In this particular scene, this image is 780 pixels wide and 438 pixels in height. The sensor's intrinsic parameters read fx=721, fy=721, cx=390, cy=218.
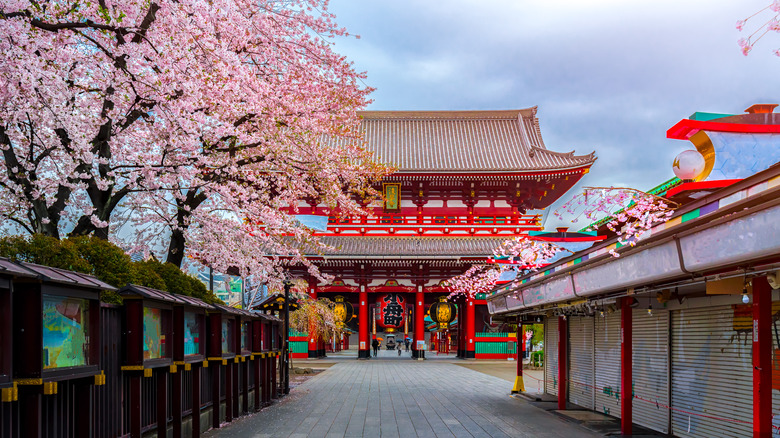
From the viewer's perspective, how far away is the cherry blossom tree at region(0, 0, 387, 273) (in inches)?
398

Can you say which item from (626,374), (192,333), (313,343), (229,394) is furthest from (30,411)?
(313,343)

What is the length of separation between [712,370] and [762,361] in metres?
2.83

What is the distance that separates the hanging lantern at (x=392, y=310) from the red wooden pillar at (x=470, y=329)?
319 centimetres

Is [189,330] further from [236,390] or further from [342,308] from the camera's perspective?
[342,308]

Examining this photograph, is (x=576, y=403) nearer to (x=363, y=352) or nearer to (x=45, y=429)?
(x=45, y=429)

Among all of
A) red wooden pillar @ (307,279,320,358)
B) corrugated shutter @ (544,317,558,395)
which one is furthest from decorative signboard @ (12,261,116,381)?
red wooden pillar @ (307,279,320,358)

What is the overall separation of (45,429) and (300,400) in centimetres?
1096

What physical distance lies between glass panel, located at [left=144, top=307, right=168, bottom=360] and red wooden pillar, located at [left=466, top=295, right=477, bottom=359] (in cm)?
2728

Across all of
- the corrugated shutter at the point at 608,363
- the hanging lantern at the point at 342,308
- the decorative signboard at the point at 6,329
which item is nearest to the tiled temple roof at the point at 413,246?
the hanging lantern at the point at 342,308

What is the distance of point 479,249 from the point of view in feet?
110

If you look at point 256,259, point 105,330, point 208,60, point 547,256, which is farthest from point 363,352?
point 105,330

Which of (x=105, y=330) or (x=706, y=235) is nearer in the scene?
(x=706, y=235)

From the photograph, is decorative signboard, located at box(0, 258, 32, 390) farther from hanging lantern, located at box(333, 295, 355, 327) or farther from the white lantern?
hanging lantern, located at box(333, 295, 355, 327)

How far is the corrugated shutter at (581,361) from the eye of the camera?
1398cm
